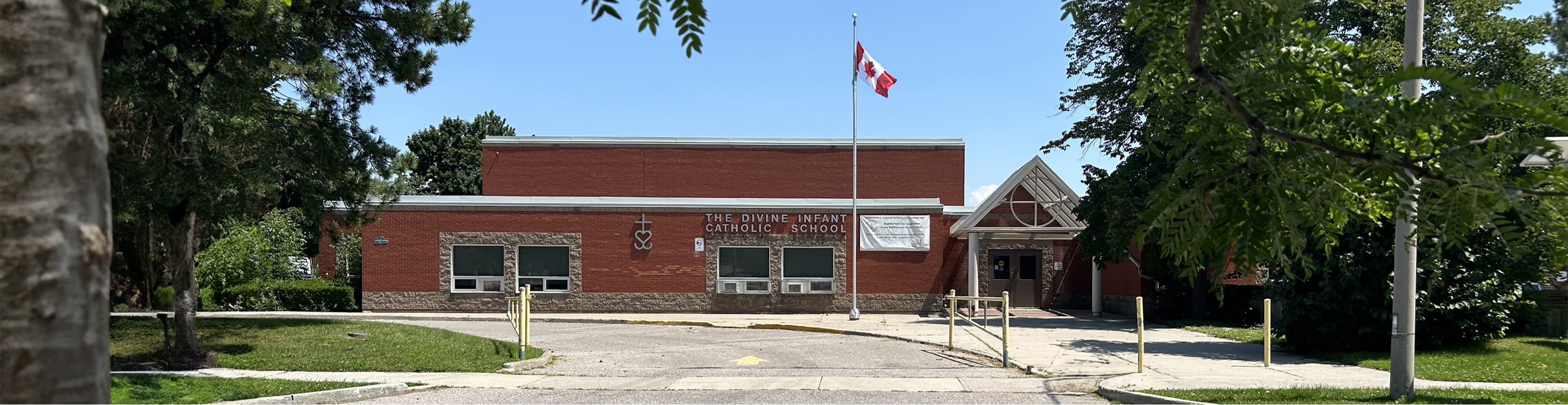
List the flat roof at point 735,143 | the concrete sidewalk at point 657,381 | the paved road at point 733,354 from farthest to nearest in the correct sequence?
the flat roof at point 735,143 < the paved road at point 733,354 < the concrete sidewalk at point 657,381

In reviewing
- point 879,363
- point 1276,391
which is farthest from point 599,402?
point 1276,391

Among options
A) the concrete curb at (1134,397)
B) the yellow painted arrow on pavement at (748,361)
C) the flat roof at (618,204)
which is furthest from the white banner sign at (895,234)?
the concrete curb at (1134,397)

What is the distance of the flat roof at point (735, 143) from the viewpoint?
1540 inches

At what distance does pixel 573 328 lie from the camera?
2544 cm

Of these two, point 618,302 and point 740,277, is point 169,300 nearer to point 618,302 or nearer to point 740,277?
point 618,302

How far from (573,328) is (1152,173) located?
14972 millimetres

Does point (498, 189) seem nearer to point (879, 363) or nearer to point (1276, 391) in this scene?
point (879, 363)

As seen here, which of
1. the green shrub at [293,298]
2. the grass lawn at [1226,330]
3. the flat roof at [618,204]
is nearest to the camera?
the grass lawn at [1226,330]

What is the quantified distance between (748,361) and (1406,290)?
30.9 ft

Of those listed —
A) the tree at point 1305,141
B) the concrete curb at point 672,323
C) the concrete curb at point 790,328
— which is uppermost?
the tree at point 1305,141

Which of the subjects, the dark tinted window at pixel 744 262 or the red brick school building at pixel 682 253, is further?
the dark tinted window at pixel 744 262

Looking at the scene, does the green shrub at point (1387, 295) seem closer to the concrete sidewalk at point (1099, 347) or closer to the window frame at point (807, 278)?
the concrete sidewalk at point (1099, 347)

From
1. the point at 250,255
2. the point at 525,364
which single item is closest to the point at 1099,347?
the point at 525,364

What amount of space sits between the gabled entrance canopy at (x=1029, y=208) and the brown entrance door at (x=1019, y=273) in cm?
247
